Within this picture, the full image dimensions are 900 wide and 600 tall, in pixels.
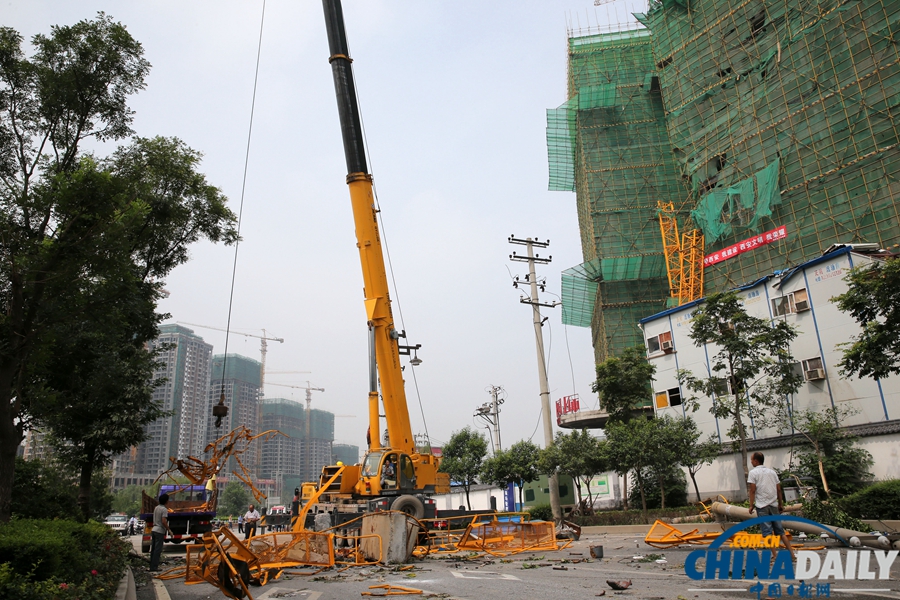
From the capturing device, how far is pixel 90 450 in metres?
16.9

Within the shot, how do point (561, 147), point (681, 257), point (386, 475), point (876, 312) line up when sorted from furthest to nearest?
point (561, 147) → point (681, 257) → point (386, 475) → point (876, 312)

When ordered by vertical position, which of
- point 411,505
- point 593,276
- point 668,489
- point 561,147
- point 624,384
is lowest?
point 668,489

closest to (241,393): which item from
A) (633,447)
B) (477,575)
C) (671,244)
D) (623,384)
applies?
(671,244)

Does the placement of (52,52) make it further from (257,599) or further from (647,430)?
(647,430)

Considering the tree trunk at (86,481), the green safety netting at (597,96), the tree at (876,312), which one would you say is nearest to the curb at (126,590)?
the tree trunk at (86,481)

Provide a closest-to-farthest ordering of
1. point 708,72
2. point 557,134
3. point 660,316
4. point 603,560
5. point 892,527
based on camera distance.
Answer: point 603,560
point 892,527
point 660,316
point 708,72
point 557,134

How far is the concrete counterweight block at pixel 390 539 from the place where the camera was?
1145cm

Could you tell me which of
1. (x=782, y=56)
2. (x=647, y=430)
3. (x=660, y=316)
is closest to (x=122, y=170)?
(x=647, y=430)

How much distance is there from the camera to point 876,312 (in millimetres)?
14891

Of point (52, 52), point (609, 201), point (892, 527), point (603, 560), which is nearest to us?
point (603, 560)

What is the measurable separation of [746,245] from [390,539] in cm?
2904

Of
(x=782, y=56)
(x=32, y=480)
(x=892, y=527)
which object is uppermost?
(x=782, y=56)

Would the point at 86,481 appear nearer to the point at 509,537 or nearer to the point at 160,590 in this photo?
the point at 160,590

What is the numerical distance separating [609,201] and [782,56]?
13.7m
